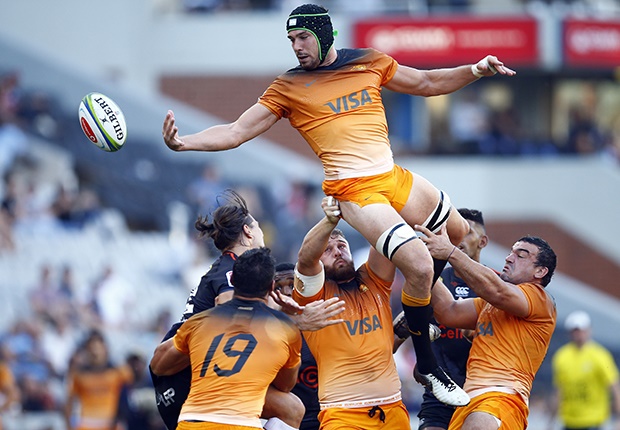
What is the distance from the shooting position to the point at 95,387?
42.8 ft

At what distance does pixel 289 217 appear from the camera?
18953mm

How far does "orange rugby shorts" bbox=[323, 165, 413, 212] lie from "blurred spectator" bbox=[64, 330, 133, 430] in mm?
A: 5918

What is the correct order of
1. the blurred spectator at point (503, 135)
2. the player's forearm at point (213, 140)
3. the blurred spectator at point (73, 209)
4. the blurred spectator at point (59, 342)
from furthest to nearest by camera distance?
1. the blurred spectator at point (503, 135)
2. the blurred spectator at point (73, 209)
3. the blurred spectator at point (59, 342)
4. the player's forearm at point (213, 140)

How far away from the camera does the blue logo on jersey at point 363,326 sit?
8.30m

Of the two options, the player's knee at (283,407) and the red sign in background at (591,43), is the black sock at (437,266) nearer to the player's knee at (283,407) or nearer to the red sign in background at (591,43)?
the player's knee at (283,407)

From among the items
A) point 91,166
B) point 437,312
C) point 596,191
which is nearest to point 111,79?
point 91,166

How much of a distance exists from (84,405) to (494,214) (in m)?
11.9

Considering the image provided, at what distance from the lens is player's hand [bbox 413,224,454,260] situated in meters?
7.85

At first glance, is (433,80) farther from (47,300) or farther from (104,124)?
(47,300)

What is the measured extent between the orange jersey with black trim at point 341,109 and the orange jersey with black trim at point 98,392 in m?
6.00


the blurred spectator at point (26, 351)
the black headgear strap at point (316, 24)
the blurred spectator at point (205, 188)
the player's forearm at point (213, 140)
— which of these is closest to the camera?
the player's forearm at point (213, 140)

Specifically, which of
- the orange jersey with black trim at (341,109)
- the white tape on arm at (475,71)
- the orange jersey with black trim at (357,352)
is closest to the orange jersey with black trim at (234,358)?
the orange jersey with black trim at (357,352)

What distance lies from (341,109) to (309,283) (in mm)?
1267

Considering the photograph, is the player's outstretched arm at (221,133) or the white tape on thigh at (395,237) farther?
the white tape on thigh at (395,237)
